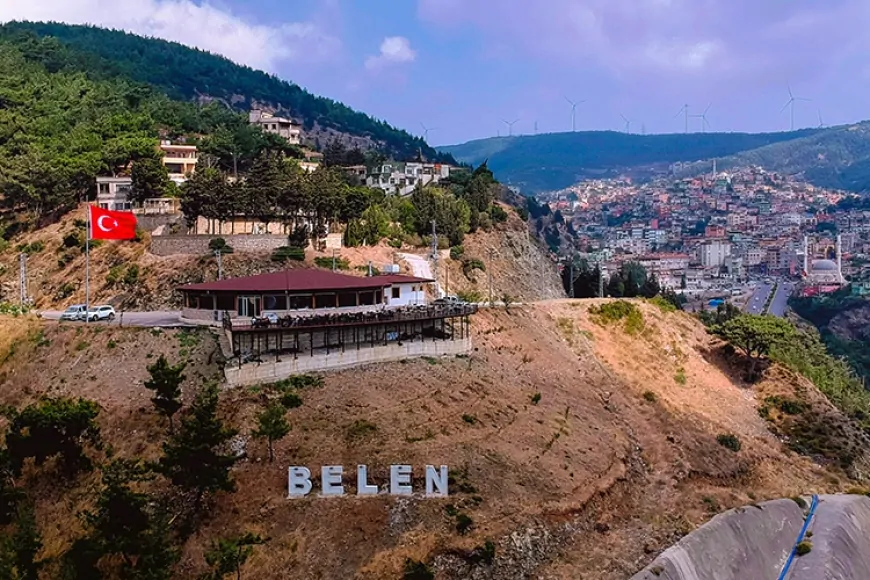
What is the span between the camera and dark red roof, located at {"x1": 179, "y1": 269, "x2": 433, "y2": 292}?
4109 centimetres

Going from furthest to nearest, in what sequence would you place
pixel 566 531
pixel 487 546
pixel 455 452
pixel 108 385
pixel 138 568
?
1. pixel 108 385
2. pixel 455 452
3. pixel 566 531
4. pixel 487 546
5. pixel 138 568

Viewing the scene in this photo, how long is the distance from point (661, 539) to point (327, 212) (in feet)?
128

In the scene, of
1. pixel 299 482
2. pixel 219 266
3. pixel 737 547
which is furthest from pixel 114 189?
pixel 737 547

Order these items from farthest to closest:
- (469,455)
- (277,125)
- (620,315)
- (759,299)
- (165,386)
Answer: (759,299) < (277,125) < (620,315) < (469,455) < (165,386)

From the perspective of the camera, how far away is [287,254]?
55875 mm

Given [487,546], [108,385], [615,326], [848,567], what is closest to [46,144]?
[108,385]

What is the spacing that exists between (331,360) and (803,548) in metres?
23.0

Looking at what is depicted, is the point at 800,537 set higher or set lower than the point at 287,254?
lower

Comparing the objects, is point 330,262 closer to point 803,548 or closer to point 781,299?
point 803,548

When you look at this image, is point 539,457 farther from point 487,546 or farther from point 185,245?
point 185,245

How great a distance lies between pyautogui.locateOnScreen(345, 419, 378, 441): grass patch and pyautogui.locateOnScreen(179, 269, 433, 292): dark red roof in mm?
10082

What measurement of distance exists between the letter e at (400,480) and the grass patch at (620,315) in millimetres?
30975

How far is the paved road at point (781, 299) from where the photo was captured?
485 ft

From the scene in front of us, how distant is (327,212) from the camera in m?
62.9
